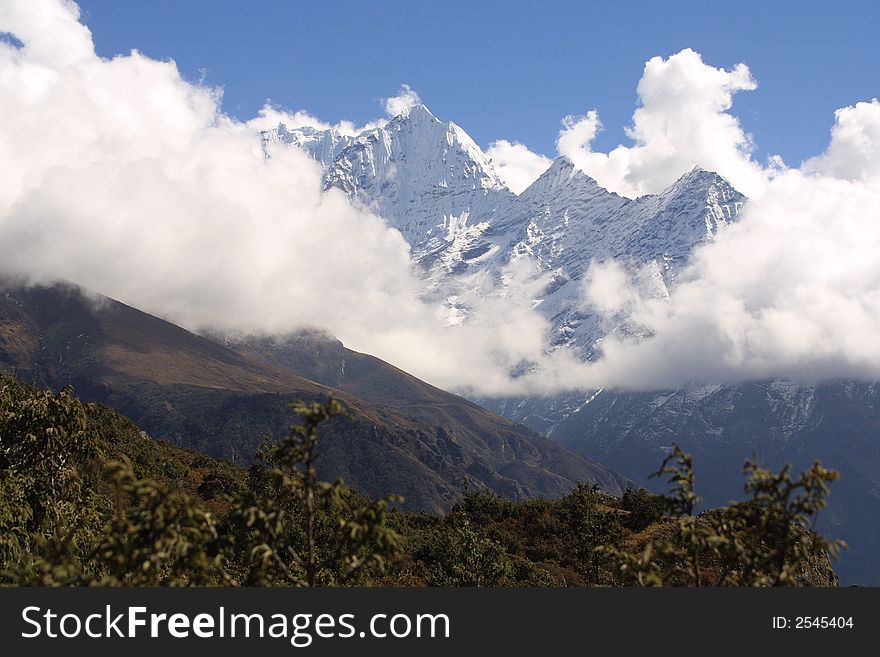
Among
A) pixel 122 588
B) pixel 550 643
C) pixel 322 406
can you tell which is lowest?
pixel 550 643

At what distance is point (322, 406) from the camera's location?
17656 mm

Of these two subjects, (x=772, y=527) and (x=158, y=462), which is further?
(x=158, y=462)

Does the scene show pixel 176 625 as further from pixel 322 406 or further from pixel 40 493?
pixel 40 493

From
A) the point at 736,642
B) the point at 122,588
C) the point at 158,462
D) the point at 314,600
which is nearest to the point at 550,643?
the point at 736,642

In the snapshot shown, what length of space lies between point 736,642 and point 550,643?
13.2 ft

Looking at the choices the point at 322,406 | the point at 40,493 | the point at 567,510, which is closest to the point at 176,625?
the point at 322,406

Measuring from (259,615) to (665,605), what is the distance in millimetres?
8698

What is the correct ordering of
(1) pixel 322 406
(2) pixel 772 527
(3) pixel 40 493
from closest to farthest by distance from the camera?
(1) pixel 322 406 < (2) pixel 772 527 < (3) pixel 40 493

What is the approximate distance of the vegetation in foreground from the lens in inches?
651

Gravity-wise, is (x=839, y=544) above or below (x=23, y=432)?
below

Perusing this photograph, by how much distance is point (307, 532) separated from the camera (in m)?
20.1

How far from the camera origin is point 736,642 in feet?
54.5

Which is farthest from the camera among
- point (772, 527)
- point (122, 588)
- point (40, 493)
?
point (40, 493)

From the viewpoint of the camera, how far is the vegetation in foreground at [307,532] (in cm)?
1655
